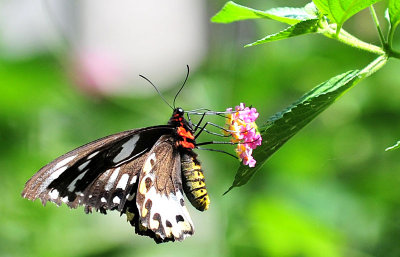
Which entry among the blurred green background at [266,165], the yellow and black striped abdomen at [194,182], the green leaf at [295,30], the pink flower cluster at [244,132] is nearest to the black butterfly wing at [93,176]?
the yellow and black striped abdomen at [194,182]

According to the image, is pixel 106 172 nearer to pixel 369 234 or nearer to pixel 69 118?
pixel 369 234

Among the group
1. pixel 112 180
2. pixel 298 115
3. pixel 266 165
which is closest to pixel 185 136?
pixel 112 180

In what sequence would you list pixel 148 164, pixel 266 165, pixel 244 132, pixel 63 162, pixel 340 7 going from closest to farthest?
pixel 340 7 < pixel 244 132 < pixel 63 162 < pixel 148 164 < pixel 266 165

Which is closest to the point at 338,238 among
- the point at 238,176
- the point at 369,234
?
the point at 369,234

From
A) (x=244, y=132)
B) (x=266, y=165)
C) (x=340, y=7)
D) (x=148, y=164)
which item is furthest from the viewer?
(x=266, y=165)

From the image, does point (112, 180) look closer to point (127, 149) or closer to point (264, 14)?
point (127, 149)

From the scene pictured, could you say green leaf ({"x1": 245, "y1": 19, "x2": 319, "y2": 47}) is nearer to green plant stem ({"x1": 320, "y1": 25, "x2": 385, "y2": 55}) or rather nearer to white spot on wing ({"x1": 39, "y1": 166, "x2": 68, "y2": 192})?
green plant stem ({"x1": 320, "y1": 25, "x2": 385, "y2": 55})
